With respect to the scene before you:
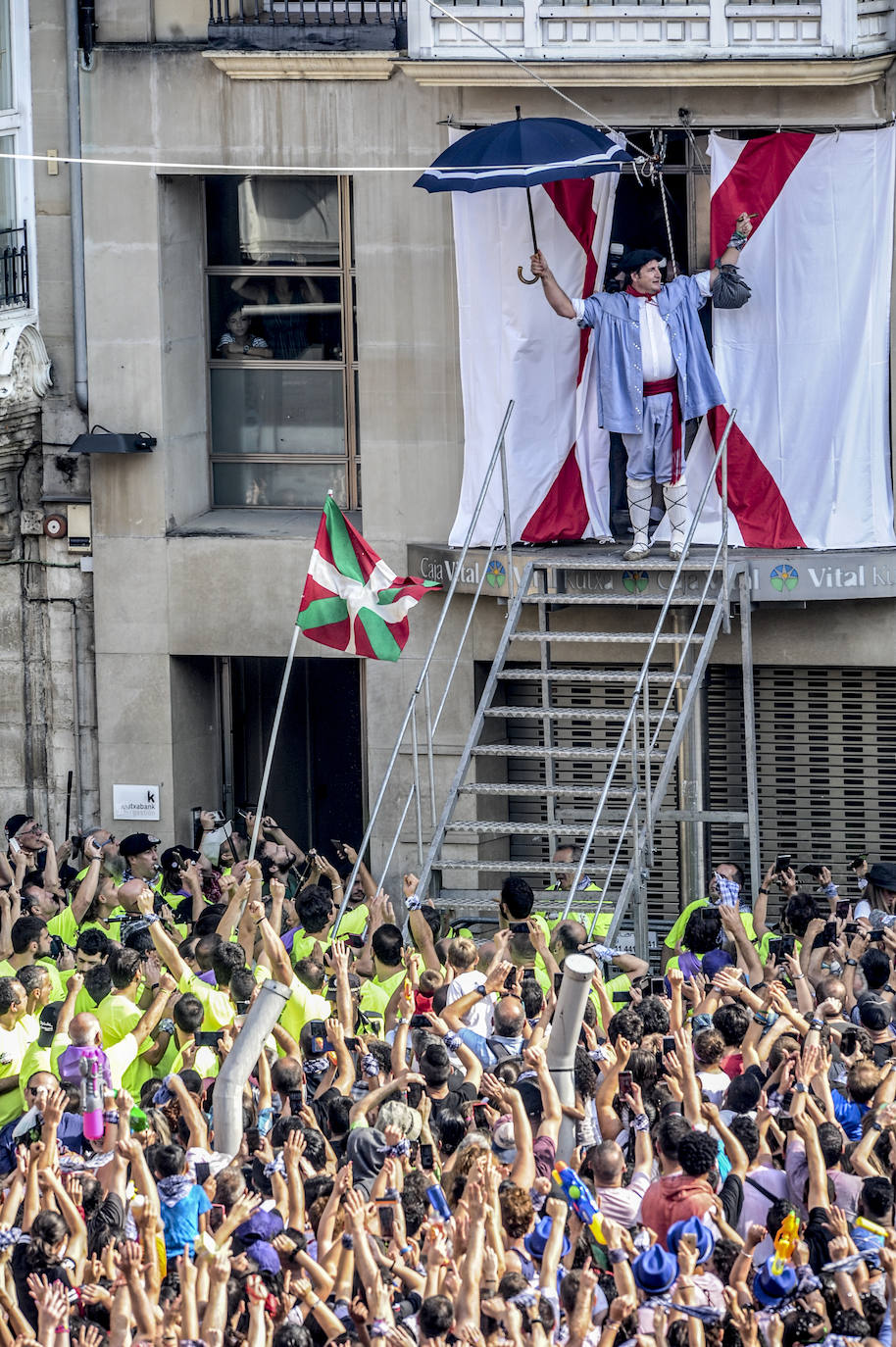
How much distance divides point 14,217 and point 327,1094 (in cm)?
1003

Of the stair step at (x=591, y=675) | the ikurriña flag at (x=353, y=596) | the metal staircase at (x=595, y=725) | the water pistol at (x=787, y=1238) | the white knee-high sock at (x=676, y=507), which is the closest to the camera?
the water pistol at (x=787, y=1238)

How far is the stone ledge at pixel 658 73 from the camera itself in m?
16.0

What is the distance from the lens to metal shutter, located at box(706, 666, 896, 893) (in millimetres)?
17453

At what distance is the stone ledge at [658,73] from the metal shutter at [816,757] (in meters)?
4.37

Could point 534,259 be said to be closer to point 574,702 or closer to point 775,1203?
point 574,702

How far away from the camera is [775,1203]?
920 cm

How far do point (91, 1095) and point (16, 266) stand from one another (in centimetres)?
963


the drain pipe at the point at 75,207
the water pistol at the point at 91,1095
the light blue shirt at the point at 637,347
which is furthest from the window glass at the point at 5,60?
the water pistol at the point at 91,1095

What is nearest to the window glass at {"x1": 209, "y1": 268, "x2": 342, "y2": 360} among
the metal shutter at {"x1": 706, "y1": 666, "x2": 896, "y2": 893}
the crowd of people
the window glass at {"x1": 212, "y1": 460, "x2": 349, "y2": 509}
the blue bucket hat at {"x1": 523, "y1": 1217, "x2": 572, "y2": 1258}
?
the window glass at {"x1": 212, "y1": 460, "x2": 349, "y2": 509}

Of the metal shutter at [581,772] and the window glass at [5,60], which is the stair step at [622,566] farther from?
the window glass at [5,60]

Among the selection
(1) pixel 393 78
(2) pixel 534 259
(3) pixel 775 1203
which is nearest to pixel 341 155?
(1) pixel 393 78

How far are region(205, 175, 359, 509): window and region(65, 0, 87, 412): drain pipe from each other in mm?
1162

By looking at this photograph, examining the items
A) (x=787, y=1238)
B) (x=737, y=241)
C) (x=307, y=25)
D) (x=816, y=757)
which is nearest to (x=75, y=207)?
(x=307, y=25)

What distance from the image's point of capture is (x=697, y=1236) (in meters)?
8.52
